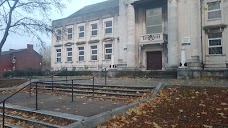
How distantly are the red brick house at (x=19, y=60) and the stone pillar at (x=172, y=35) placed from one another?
34.4m

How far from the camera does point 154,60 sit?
25.3 meters

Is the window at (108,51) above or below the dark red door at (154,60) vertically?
above

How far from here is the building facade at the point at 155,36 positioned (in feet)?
71.6

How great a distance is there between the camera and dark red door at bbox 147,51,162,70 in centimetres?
2507

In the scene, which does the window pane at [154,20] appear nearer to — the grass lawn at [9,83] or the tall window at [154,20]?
the tall window at [154,20]

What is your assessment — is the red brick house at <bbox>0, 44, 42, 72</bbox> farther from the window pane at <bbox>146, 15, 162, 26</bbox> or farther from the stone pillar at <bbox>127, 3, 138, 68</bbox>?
the window pane at <bbox>146, 15, 162, 26</bbox>

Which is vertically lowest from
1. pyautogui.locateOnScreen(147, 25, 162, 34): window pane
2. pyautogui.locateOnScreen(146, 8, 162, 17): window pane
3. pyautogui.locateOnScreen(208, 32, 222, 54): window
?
pyautogui.locateOnScreen(208, 32, 222, 54): window

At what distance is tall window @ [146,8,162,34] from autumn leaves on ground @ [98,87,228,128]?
1587cm

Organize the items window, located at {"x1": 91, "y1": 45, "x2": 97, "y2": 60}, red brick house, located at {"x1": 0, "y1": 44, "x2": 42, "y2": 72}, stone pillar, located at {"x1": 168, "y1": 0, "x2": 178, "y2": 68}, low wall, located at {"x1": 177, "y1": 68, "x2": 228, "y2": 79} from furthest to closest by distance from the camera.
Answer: red brick house, located at {"x1": 0, "y1": 44, "x2": 42, "y2": 72} < window, located at {"x1": 91, "y1": 45, "x2": 97, "y2": 60} < stone pillar, located at {"x1": 168, "y1": 0, "x2": 178, "y2": 68} < low wall, located at {"x1": 177, "y1": 68, "x2": 228, "y2": 79}

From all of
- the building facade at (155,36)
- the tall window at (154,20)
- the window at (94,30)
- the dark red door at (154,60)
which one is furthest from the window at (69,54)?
the tall window at (154,20)

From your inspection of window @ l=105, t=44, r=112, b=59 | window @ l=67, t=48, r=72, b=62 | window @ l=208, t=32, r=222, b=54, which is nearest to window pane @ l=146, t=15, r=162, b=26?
window @ l=208, t=32, r=222, b=54

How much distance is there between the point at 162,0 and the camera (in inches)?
949

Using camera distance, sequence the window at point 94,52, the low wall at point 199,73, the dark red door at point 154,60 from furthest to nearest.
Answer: the window at point 94,52 → the dark red door at point 154,60 → the low wall at point 199,73

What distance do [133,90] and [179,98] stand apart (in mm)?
2757
